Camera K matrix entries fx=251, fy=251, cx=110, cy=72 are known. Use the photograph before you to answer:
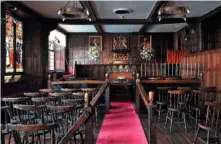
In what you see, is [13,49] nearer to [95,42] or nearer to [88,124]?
[88,124]

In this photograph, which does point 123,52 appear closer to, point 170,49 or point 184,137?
point 170,49

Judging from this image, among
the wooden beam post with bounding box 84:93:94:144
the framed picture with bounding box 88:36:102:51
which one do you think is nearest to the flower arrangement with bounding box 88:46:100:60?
the framed picture with bounding box 88:36:102:51

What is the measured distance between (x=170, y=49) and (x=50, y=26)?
6.93m

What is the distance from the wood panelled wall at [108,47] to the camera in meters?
13.4

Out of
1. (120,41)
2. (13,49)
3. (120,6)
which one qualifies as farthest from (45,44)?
(120,41)

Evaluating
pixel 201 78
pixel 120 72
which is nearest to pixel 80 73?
pixel 120 72

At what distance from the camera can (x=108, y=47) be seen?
13523 millimetres

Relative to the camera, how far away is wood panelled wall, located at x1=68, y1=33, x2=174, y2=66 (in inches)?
528

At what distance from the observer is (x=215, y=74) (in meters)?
6.40

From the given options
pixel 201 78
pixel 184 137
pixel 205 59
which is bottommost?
pixel 184 137

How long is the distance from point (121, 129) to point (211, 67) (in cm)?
310

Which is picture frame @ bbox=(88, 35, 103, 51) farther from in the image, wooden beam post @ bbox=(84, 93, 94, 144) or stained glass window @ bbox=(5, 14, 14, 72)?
wooden beam post @ bbox=(84, 93, 94, 144)

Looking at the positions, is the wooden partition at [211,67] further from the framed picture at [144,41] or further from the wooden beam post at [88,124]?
the framed picture at [144,41]

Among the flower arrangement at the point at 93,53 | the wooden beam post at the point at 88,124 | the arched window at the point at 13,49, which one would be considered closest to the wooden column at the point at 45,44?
the arched window at the point at 13,49
